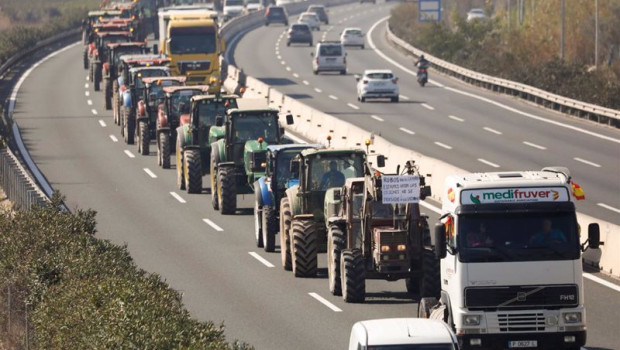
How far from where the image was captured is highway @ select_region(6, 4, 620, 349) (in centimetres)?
2461

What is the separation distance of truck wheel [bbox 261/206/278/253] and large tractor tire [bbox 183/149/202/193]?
8806mm

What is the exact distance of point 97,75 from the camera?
69688 millimetres

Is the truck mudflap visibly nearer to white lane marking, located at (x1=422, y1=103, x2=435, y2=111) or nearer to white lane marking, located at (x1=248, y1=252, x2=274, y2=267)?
white lane marking, located at (x1=248, y1=252, x2=274, y2=267)

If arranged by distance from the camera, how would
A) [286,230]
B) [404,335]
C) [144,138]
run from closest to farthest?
[404,335]
[286,230]
[144,138]

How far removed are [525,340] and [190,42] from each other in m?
47.3

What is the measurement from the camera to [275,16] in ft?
394

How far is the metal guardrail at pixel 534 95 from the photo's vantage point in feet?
184

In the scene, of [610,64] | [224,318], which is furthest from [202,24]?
[224,318]

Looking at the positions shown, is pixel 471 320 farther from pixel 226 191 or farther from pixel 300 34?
pixel 300 34

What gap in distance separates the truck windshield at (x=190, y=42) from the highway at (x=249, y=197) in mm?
4643

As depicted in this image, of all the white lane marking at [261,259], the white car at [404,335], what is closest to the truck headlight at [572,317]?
the white car at [404,335]

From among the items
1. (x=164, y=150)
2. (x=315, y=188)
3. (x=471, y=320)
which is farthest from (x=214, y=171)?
(x=471, y=320)

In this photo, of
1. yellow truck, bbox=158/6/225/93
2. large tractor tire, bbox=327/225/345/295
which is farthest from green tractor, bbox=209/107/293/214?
yellow truck, bbox=158/6/225/93

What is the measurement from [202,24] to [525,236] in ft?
156
